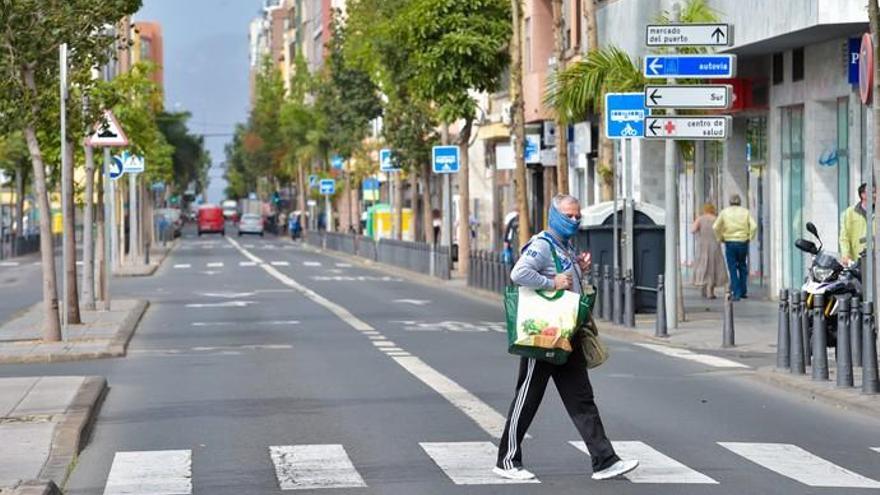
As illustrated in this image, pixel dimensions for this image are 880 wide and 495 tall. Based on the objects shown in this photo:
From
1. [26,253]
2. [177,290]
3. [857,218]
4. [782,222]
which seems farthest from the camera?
[26,253]

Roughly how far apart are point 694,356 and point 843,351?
5.30m

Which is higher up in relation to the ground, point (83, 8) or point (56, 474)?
point (83, 8)

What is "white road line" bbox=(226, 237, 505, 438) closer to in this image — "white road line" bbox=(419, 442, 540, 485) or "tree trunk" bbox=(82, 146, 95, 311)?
"white road line" bbox=(419, 442, 540, 485)

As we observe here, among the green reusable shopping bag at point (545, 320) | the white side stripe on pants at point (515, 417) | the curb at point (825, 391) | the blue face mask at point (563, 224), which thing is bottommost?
the curb at point (825, 391)

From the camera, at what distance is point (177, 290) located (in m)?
45.6

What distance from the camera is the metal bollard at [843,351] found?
59.7 feet

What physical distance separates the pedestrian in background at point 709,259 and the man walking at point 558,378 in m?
24.0

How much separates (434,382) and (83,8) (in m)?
9.57

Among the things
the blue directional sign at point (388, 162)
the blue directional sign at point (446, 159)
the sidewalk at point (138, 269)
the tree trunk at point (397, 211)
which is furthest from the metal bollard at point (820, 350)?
the tree trunk at point (397, 211)

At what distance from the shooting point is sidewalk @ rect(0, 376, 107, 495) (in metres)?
12.6

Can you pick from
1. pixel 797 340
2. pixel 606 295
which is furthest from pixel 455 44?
pixel 797 340

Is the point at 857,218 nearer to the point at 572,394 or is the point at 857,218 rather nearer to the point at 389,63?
the point at 572,394

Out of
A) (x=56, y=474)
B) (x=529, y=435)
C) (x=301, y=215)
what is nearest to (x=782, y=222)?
(x=529, y=435)

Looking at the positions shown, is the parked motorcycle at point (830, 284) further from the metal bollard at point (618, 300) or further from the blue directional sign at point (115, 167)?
the blue directional sign at point (115, 167)
